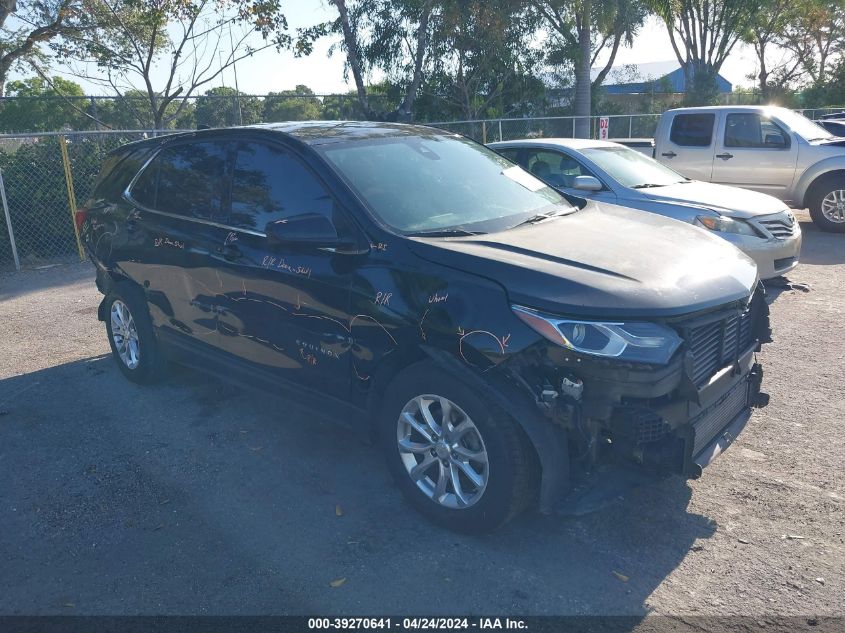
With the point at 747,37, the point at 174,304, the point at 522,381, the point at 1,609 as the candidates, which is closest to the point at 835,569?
the point at 522,381

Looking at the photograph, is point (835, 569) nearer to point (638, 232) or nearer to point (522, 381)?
point (522, 381)

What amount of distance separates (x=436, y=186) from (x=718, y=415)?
205cm

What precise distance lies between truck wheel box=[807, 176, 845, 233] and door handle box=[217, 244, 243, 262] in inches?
405

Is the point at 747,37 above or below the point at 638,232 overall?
above

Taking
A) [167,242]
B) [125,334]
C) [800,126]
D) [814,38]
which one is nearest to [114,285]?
[125,334]

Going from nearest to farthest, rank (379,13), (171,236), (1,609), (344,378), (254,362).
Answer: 1. (1,609)
2. (344,378)
3. (254,362)
4. (171,236)
5. (379,13)

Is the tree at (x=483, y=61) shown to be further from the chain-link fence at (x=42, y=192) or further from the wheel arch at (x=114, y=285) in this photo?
the wheel arch at (x=114, y=285)

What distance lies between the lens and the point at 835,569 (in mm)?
3316

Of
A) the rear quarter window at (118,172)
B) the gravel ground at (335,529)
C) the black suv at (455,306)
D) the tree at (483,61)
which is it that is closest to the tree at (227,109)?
Result: the tree at (483,61)

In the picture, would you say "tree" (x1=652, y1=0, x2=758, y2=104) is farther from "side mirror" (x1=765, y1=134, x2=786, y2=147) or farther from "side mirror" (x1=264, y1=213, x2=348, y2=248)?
"side mirror" (x1=264, y1=213, x2=348, y2=248)

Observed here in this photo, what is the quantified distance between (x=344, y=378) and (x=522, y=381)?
119cm

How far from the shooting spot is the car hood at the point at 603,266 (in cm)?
328

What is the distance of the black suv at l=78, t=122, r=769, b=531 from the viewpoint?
10.7ft

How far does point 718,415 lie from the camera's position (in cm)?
363
